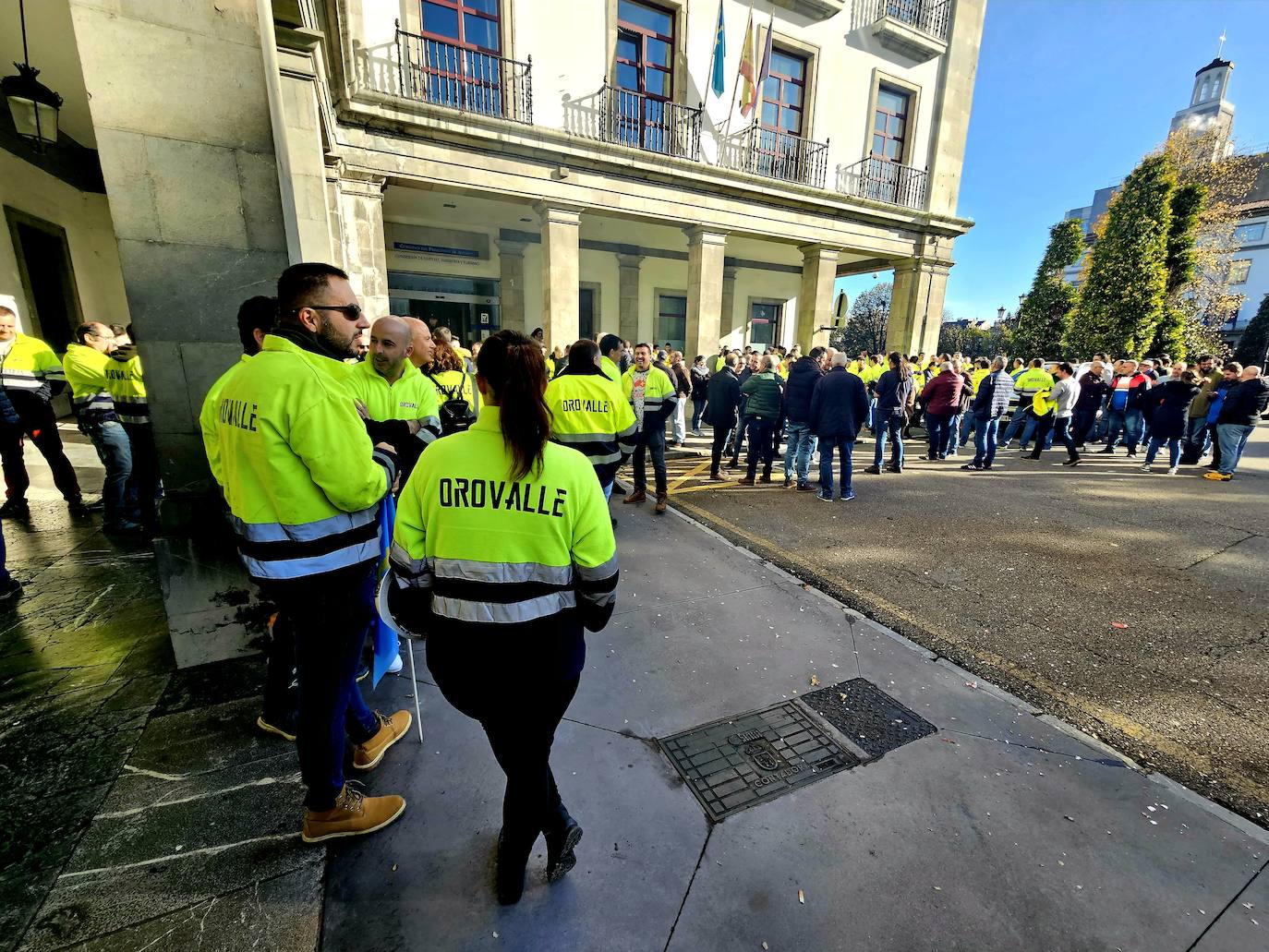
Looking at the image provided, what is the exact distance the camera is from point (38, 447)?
549 cm

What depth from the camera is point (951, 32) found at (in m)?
16.6

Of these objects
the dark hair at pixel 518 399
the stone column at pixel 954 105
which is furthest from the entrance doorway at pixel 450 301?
the stone column at pixel 954 105

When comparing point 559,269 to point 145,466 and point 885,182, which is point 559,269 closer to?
point 145,466

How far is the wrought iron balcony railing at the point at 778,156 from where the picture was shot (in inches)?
563

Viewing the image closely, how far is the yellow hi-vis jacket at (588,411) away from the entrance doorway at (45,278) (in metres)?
9.78

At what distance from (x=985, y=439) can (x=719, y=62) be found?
11165 millimetres

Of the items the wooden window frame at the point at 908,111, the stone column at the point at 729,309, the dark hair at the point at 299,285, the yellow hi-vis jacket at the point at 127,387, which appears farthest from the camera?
the stone column at the point at 729,309

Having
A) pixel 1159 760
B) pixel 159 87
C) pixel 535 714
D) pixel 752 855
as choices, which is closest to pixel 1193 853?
pixel 1159 760

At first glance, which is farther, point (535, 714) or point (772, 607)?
point (772, 607)

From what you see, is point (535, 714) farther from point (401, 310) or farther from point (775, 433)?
point (401, 310)

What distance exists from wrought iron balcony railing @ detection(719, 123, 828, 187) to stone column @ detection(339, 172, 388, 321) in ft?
29.6

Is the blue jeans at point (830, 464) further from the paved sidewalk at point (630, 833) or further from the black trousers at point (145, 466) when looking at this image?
the black trousers at point (145, 466)

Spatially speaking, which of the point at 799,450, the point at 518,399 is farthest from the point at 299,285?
the point at 799,450

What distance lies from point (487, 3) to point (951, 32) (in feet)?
48.2
